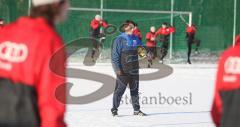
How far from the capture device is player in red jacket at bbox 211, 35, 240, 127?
364 centimetres

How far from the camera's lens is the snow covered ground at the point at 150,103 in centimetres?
945

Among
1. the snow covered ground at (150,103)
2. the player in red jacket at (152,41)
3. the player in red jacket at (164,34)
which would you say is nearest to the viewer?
the snow covered ground at (150,103)

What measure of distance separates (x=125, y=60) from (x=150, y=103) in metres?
2.58

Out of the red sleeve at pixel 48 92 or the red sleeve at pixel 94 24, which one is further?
the red sleeve at pixel 94 24

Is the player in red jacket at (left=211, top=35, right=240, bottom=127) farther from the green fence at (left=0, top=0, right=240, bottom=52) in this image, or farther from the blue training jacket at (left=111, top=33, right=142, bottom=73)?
the green fence at (left=0, top=0, right=240, bottom=52)

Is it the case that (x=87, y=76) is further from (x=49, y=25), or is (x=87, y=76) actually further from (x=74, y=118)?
(x=49, y=25)

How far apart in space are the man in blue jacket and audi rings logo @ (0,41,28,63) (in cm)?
643

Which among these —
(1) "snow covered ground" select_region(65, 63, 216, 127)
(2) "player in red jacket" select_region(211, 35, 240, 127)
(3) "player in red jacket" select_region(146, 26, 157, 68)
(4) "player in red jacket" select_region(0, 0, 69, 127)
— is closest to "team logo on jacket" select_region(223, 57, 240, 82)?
(2) "player in red jacket" select_region(211, 35, 240, 127)

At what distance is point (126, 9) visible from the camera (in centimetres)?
2467

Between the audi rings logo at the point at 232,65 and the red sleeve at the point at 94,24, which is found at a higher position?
the audi rings logo at the point at 232,65

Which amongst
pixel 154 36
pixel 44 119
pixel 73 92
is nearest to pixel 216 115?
pixel 44 119

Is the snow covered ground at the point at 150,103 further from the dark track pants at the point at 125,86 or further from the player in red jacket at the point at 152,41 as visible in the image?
the player in red jacket at the point at 152,41

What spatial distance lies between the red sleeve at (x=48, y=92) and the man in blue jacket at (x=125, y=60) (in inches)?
259

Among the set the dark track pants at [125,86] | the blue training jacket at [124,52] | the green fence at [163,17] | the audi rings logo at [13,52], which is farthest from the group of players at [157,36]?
the audi rings logo at [13,52]
